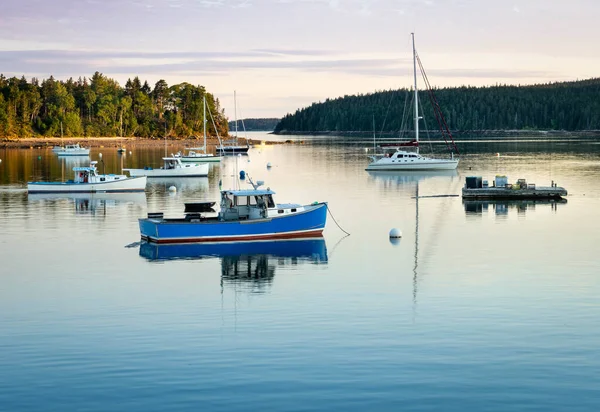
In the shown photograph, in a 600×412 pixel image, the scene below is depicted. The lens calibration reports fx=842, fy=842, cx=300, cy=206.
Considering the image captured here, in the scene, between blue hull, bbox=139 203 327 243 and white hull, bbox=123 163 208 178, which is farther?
white hull, bbox=123 163 208 178

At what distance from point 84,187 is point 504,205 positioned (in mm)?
38526

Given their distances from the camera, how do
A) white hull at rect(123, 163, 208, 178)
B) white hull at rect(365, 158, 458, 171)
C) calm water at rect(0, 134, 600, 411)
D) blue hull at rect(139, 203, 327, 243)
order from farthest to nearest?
white hull at rect(365, 158, 458, 171), white hull at rect(123, 163, 208, 178), blue hull at rect(139, 203, 327, 243), calm water at rect(0, 134, 600, 411)

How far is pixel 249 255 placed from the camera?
43.5 metres

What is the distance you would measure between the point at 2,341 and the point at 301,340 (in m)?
9.52

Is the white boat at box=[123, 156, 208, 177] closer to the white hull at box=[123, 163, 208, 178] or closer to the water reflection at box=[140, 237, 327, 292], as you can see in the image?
the white hull at box=[123, 163, 208, 178]

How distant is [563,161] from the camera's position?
13112 centimetres

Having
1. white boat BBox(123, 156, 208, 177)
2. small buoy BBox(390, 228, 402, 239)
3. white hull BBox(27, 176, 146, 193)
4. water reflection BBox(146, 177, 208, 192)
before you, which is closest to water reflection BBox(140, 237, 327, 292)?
small buoy BBox(390, 228, 402, 239)

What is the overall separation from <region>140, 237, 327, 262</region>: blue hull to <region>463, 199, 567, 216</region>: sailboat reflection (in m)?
20.2

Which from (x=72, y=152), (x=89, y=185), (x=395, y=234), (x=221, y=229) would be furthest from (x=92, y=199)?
(x=72, y=152)

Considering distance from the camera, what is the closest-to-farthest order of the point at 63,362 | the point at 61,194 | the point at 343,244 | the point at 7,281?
1. the point at 63,362
2. the point at 7,281
3. the point at 343,244
4. the point at 61,194

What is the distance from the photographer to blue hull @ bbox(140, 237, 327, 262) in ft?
143

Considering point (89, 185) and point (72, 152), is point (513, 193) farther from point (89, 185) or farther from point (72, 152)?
point (72, 152)

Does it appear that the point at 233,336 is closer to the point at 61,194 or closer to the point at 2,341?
the point at 2,341

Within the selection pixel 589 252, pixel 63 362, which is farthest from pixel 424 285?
pixel 63 362
